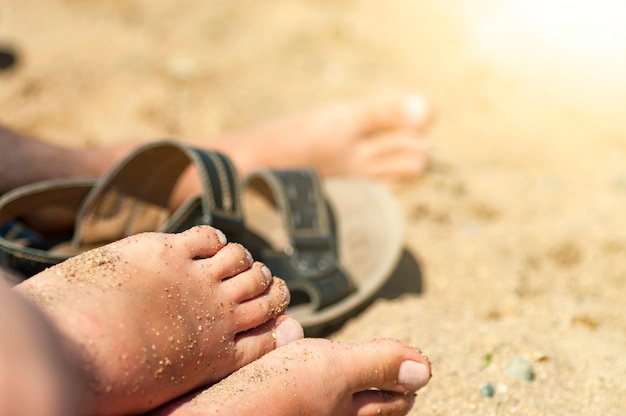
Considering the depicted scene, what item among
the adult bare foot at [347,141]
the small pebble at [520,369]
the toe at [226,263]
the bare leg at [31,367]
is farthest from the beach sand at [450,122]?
the bare leg at [31,367]

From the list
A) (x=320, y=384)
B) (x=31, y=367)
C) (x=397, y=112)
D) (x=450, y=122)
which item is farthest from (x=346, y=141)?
(x=31, y=367)

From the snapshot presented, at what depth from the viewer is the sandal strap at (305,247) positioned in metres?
1.54

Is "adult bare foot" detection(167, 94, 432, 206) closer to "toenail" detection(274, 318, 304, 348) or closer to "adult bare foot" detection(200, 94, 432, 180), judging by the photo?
"adult bare foot" detection(200, 94, 432, 180)

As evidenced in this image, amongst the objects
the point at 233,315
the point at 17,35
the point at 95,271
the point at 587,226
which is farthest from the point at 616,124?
the point at 17,35

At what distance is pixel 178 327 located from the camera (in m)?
0.99

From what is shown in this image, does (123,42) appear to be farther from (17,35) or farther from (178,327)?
(178,327)

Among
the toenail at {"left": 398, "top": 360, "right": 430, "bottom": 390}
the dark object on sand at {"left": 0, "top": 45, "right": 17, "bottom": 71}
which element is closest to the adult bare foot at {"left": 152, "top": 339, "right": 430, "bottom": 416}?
the toenail at {"left": 398, "top": 360, "right": 430, "bottom": 390}

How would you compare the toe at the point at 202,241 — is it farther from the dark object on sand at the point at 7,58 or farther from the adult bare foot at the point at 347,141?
the dark object on sand at the point at 7,58

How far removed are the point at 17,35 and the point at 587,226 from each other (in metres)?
2.25

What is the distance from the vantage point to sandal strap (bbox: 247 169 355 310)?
1542 mm

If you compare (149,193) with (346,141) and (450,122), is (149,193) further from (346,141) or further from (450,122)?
(450,122)

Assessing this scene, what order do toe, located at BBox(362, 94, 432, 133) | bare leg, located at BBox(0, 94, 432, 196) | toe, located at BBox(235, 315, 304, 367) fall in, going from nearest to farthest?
toe, located at BBox(235, 315, 304, 367)
bare leg, located at BBox(0, 94, 432, 196)
toe, located at BBox(362, 94, 432, 133)

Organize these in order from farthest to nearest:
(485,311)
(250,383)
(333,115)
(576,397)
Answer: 1. (333,115)
2. (485,311)
3. (576,397)
4. (250,383)

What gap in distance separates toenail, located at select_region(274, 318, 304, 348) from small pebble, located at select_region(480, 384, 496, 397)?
0.32 metres
